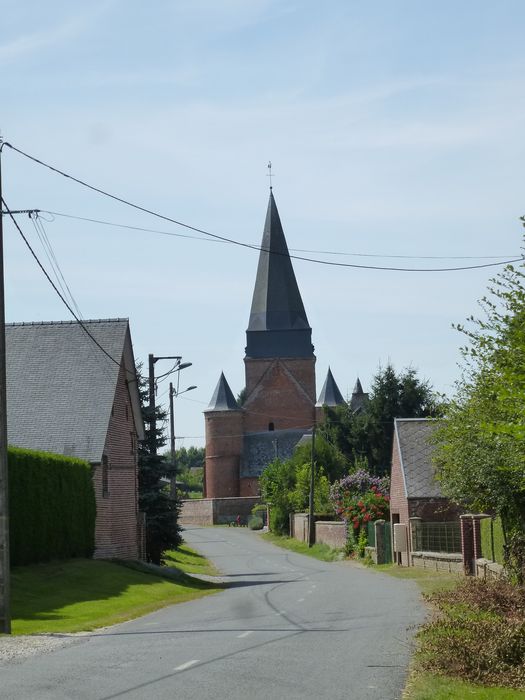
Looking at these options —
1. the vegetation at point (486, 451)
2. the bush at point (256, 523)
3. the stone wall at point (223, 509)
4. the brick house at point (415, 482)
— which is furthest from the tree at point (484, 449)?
the stone wall at point (223, 509)

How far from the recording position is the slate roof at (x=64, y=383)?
117 ft

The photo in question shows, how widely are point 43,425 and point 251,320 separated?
81101 millimetres

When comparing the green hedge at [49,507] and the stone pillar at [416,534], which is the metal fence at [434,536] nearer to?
the stone pillar at [416,534]

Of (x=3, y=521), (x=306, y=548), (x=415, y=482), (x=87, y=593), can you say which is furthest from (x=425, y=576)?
(x=306, y=548)

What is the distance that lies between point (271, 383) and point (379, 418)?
120 feet

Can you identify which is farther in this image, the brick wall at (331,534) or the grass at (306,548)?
the brick wall at (331,534)

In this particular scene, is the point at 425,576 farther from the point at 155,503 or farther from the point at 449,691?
the point at 449,691

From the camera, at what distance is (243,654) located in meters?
13.9

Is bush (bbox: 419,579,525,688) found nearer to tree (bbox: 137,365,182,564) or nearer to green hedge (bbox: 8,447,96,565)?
green hedge (bbox: 8,447,96,565)

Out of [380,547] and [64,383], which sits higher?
[64,383]

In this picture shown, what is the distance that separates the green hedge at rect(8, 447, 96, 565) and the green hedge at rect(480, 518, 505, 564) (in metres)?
11.8

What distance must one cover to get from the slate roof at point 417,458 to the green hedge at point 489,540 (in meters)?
12.1

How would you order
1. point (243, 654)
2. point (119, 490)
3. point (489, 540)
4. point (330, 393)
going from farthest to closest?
1. point (330, 393)
2. point (119, 490)
3. point (489, 540)
4. point (243, 654)

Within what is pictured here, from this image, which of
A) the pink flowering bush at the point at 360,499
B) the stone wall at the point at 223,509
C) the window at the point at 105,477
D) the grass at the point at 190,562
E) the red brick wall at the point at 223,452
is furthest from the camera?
the red brick wall at the point at 223,452
